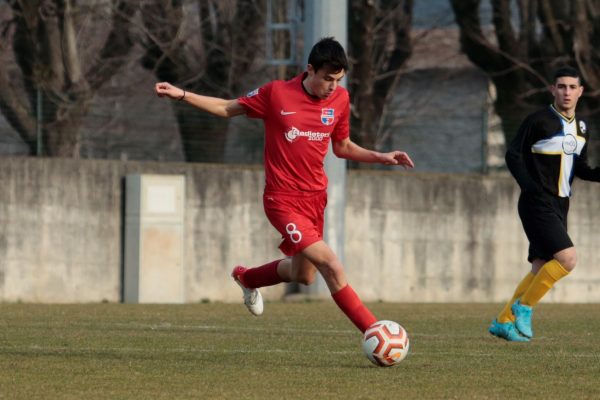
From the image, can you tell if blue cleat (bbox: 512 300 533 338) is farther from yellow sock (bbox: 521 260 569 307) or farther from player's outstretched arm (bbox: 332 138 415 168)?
player's outstretched arm (bbox: 332 138 415 168)

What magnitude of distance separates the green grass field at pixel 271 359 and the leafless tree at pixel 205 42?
12582mm

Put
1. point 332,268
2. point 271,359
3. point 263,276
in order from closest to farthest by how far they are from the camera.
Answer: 1. point 332,268
2. point 271,359
3. point 263,276

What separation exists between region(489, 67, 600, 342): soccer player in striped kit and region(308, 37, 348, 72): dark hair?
2.66 metres

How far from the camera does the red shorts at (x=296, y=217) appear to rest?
999cm

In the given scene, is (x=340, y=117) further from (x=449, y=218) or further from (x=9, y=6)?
(x=9, y=6)

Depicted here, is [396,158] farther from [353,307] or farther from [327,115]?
[353,307]

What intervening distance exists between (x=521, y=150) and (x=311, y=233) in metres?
2.82

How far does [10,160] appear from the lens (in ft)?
65.1

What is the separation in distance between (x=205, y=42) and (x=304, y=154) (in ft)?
61.9

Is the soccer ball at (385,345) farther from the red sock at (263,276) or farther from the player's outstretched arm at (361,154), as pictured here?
the red sock at (263,276)

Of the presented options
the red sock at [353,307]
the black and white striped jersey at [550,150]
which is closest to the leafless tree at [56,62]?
the black and white striped jersey at [550,150]

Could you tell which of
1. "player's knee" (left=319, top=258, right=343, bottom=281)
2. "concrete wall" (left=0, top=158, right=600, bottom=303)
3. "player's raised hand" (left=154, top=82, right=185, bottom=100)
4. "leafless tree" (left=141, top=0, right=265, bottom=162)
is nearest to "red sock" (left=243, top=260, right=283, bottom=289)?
"player's knee" (left=319, top=258, right=343, bottom=281)

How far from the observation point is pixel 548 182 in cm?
1216

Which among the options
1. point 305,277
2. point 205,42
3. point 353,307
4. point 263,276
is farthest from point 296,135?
point 205,42
